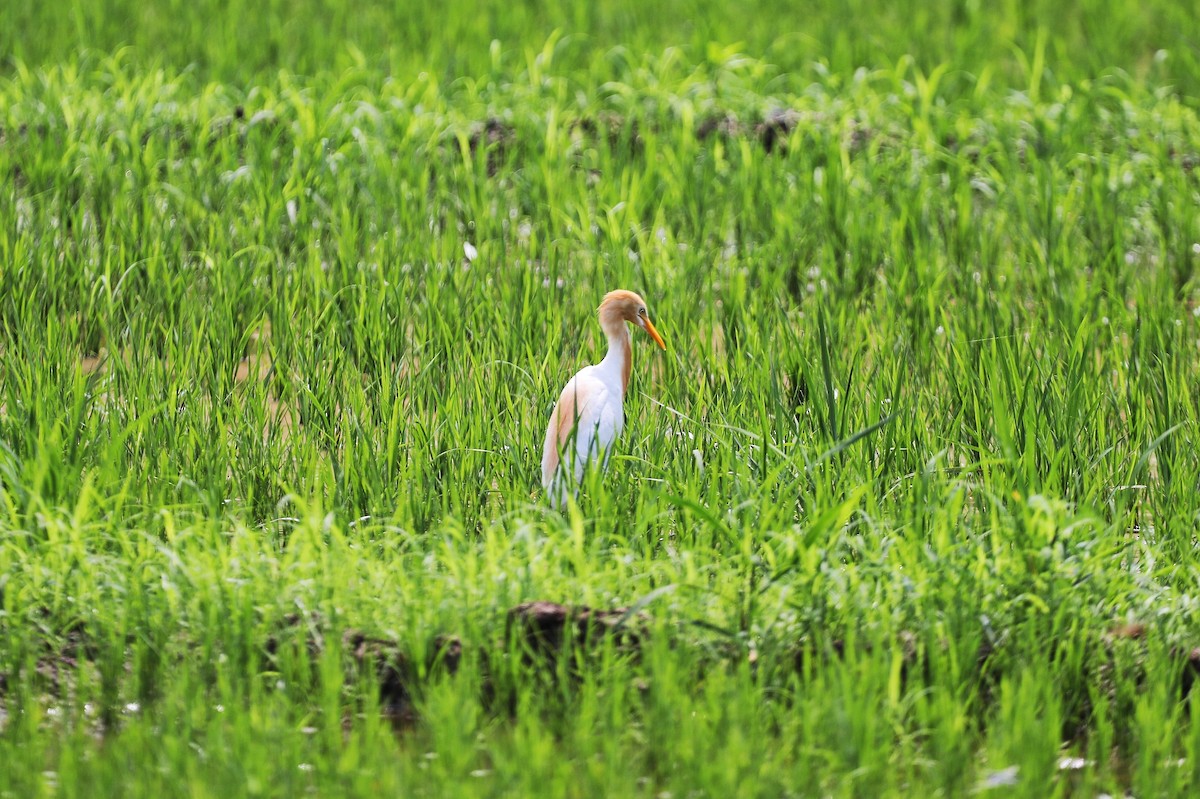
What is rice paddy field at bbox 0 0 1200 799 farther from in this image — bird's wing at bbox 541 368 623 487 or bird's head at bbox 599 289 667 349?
bird's head at bbox 599 289 667 349

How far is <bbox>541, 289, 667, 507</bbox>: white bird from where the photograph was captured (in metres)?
3.15

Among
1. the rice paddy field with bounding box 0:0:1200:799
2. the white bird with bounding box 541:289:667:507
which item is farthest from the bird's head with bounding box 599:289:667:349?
the rice paddy field with bounding box 0:0:1200:799

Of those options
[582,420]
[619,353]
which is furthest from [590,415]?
[619,353]

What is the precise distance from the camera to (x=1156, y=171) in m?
5.88

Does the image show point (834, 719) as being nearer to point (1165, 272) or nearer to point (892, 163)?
point (1165, 272)

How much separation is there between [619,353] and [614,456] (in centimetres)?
28

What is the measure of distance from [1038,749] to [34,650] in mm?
1762

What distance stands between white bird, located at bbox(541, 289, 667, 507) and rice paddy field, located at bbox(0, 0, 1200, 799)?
0.26 feet

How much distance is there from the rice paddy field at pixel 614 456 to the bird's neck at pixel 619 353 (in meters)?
0.20

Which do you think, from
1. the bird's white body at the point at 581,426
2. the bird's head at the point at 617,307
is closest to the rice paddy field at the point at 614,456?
the bird's white body at the point at 581,426

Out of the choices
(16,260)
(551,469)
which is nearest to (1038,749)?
(551,469)

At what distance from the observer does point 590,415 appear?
3.23 meters

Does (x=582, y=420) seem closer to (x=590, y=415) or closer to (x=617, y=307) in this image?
(x=590, y=415)

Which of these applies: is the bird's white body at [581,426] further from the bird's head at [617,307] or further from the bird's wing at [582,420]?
the bird's head at [617,307]
